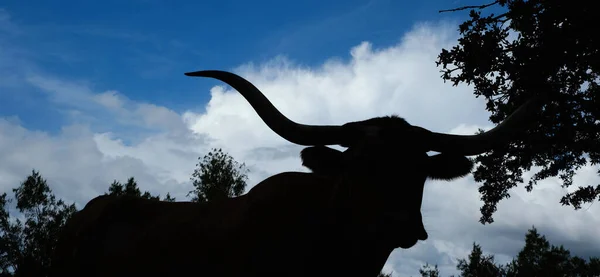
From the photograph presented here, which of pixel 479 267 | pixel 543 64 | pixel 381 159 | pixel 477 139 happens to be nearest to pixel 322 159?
pixel 381 159

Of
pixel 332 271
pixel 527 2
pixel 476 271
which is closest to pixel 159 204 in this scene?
pixel 332 271

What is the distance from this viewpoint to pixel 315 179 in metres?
4.73

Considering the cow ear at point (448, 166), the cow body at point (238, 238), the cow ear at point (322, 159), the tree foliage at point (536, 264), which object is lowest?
the cow body at point (238, 238)

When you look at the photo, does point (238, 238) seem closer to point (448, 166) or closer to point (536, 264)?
point (448, 166)

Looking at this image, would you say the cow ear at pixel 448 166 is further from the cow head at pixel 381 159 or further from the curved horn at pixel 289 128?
the curved horn at pixel 289 128

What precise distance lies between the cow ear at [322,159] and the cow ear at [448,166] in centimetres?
76

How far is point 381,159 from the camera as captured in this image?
3807mm

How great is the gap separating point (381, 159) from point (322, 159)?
0.62 meters

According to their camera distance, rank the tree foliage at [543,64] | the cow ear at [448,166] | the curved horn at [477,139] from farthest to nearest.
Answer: the tree foliage at [543,64]
the curved horn at [477,139]
the cow ear at [448,166]

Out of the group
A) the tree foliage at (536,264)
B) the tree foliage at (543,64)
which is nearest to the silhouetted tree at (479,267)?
the tree foliage at (536,264)

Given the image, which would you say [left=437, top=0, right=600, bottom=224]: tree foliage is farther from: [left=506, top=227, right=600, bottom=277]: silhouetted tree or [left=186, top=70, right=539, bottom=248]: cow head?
[left=506, top=227, right=600, bottom=277]: silhouetted tree

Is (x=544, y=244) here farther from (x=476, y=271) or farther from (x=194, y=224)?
(x=194, y=224)

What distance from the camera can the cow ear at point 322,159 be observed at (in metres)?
4.21

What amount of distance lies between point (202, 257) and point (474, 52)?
529 centimetres
